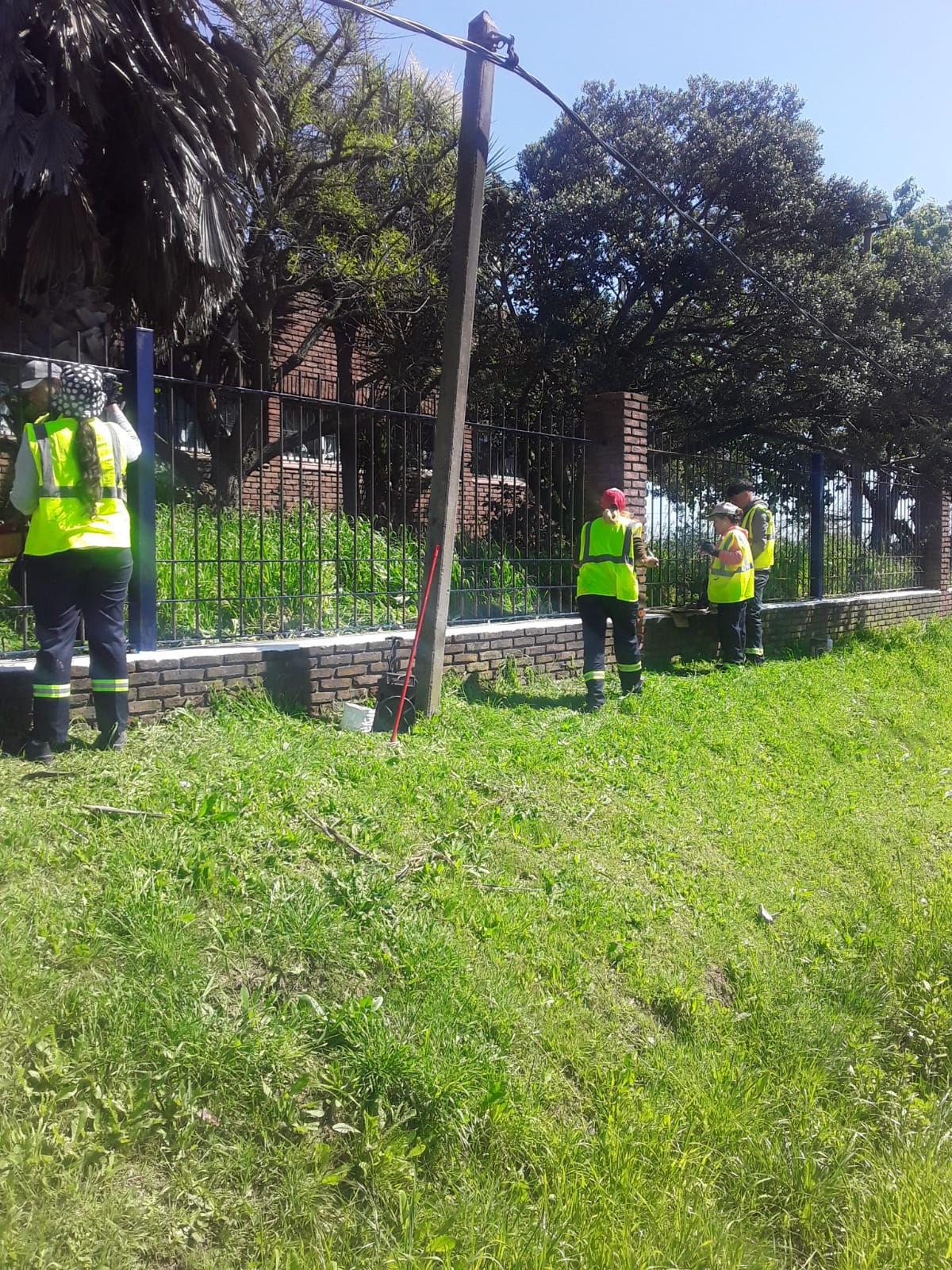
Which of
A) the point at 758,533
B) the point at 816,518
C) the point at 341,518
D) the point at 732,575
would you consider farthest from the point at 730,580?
the point at 816,518

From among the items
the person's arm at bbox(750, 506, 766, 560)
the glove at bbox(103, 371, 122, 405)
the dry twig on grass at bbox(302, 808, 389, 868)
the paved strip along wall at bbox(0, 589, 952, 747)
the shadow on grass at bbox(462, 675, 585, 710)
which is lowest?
the dry twig on grass at bbox(302, 808, 389, 868)

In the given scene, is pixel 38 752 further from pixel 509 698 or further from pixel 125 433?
pixel 509 698

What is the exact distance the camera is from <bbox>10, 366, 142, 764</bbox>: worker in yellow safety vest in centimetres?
487

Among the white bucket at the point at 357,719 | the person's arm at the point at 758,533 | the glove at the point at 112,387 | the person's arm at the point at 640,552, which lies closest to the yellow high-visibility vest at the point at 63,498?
the glove at the point at 112,387

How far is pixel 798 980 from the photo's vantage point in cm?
434

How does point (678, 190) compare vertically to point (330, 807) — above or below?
above

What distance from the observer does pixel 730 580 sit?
9.48 metres

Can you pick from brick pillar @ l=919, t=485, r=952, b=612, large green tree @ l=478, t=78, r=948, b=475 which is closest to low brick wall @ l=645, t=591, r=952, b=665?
brick pillar @ l=919, t=485, r=952, b=612

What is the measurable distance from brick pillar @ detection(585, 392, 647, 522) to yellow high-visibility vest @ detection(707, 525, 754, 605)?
866mm

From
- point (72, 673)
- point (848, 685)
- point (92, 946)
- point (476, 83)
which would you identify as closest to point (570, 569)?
point (848, 685)

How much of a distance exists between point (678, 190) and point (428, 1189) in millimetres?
13286

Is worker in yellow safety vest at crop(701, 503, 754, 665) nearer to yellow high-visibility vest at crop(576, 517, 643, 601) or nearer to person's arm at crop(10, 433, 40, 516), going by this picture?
yellow high-visibility vest at crop(576, 517, 643, 601)

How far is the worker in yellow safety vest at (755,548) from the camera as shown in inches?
393

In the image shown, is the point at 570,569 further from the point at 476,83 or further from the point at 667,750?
the point at 476,83
